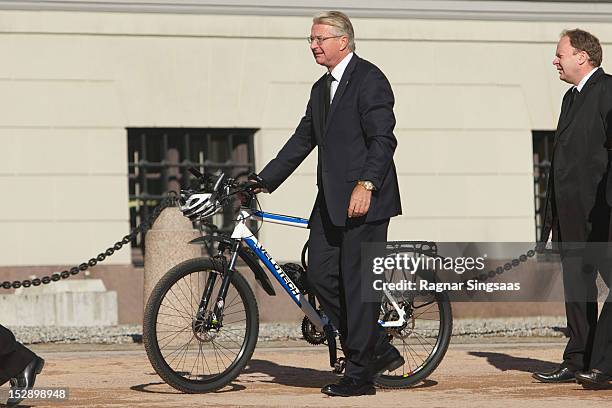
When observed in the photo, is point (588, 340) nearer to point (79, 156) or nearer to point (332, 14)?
point (332, 14)

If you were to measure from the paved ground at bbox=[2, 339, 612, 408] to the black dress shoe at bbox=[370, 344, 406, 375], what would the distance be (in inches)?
5.6

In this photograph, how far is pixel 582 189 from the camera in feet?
27.6

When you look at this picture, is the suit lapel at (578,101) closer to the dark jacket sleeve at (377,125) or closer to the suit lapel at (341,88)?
the dark jacket sleeve at (377,125)

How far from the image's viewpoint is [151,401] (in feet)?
25.0

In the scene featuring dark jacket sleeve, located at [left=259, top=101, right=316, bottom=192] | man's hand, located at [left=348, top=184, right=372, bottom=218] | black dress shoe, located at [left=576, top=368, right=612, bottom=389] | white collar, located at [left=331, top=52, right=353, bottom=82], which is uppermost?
white collar, located at [left=331, top=52, right=353, bottom=82]

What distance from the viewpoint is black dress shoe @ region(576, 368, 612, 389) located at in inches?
316

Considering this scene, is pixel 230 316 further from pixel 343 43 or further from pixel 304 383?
pixel 343 43

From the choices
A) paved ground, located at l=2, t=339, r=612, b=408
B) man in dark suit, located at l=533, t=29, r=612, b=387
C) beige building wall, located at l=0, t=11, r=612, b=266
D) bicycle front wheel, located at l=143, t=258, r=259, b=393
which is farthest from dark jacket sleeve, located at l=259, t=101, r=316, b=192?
beige building wall, located at l=0, t=11, r=612, b=266

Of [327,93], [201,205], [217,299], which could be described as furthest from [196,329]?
[327,93]

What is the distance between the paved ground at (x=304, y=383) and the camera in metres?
7.56

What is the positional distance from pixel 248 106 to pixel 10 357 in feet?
28.7

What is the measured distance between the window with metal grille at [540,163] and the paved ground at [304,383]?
579cm

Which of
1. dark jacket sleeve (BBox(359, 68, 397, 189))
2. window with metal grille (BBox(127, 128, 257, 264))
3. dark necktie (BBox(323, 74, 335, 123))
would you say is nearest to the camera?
dark jacket sleeve (BBox(359, 68, 397, 189))

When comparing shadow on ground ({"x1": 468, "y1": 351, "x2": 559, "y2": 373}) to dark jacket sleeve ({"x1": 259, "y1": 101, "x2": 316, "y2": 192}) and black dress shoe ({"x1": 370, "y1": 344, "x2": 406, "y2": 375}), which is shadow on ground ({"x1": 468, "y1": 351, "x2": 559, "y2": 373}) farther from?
dark jacket sleeve ({"x1": 259, "y1": 101, "x2": 316, "y2": 192})
